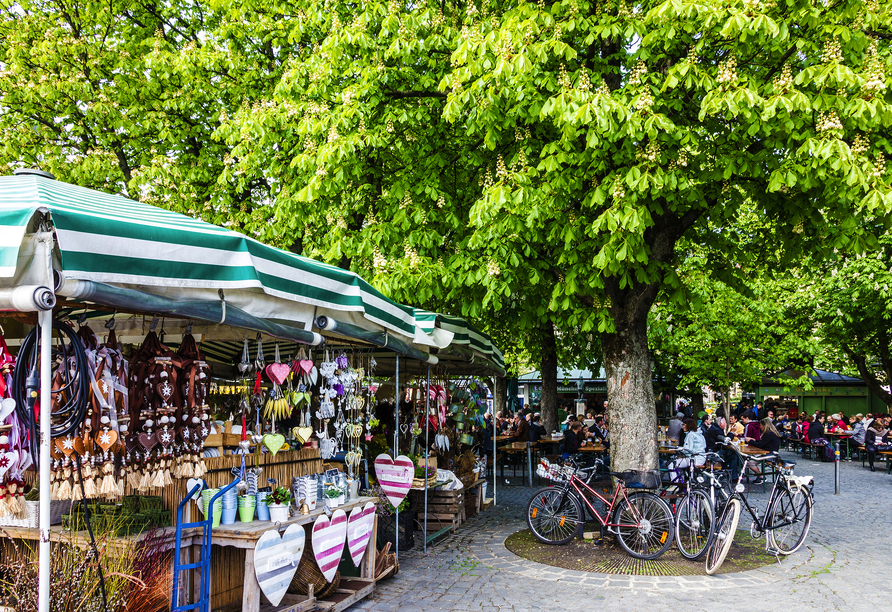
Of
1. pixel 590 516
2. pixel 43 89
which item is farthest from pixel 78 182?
pixel 590 516

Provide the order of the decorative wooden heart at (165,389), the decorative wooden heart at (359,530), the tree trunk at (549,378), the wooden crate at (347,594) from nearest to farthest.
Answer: the decorative wooden heart at (165,389)
the wooden crate at (347,594)
the decorative wooden heart at (359,530)
the tree trunk at (549,378)

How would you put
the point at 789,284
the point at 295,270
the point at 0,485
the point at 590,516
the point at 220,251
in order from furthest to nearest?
1. the point at 789,284
2. the point at 590,516
3. the point at 295,270
4. the point at 220,251
5. the point at 0,485

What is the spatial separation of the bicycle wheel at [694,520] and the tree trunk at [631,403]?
41.6 inches

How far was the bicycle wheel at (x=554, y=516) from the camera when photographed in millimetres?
8641

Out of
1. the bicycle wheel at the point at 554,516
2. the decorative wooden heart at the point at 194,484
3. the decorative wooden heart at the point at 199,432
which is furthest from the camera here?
the bicycle wheel at the point at 554,516

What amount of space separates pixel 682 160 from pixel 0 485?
6.58 meters

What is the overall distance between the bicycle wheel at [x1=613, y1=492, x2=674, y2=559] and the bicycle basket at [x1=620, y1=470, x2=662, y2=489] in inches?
18.8

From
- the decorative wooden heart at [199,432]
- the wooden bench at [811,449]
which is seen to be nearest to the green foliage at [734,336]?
the wooden bench at [811,449]

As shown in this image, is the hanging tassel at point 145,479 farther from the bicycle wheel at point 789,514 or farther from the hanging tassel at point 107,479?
the bicycle wheel at point 789,514

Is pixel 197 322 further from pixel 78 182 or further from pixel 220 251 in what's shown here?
pixel 78 182

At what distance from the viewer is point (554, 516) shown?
28.8ft

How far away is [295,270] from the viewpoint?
4.94 meters

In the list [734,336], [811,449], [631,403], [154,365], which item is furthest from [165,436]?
[811,449]

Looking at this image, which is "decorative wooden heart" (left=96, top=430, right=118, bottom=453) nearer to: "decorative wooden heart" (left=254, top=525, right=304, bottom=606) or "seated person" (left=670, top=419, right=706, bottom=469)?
"decorative wooden heart" (left=254, top=525, right=304, bottom=606)
